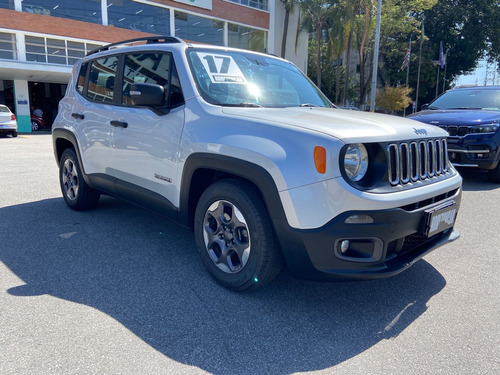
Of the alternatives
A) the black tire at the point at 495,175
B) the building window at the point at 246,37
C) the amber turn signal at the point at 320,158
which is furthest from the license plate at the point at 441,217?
the building window at the point at 246,37

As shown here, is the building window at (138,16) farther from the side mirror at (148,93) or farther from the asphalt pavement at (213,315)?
the side mirror at (148,93)

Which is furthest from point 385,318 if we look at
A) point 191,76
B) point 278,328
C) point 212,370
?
point 191,76

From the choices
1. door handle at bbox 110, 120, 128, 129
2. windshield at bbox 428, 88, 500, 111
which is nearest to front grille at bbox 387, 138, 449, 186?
door handle at bbox 110, 120, 128, 129

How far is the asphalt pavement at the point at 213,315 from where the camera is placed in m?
2.28

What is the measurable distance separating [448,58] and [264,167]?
47369 mm

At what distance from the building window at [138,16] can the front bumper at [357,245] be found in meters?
27.3

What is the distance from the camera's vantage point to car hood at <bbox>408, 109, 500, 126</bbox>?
22.8ft

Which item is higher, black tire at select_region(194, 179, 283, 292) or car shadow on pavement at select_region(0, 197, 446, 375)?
black tire at select_region(194, 179, 283, 292)

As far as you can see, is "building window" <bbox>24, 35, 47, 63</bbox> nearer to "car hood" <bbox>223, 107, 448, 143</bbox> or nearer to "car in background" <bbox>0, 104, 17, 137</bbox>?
"car in background" <bbox>0, 104, 17, 137</bbox>

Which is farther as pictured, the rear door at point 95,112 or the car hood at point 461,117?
the car hood at point 461,117

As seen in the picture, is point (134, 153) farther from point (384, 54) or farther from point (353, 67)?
point (353, 67)

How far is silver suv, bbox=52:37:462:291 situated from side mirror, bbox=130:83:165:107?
11 millimetres

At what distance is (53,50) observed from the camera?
24219 millimetres

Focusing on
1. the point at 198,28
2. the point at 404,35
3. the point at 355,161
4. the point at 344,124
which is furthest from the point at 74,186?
the point at 404,35
